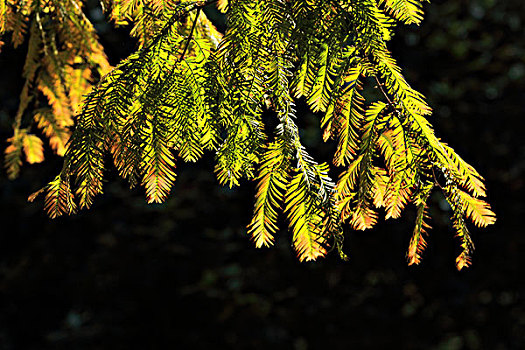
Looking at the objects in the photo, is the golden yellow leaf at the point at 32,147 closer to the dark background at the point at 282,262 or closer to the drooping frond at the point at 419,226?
the drooping frond at the point at 419,226

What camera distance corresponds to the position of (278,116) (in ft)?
3.00

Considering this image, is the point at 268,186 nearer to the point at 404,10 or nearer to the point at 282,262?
the point at 404,10

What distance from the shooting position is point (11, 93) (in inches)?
183

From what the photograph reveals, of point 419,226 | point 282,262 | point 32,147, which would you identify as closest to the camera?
point 419,226

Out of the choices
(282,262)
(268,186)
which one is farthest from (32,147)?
(282,262)

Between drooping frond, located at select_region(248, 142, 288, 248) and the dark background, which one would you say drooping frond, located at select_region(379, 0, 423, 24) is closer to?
drooping frond, located at select_region(248, 142, 288, 248)

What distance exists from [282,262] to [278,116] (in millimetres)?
3534

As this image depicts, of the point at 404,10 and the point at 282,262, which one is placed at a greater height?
the point at 282,262

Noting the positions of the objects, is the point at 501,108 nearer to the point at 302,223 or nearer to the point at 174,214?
the point at 174,214

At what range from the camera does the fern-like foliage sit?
0.87 metres

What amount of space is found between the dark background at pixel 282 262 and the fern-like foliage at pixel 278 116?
3.26 meters

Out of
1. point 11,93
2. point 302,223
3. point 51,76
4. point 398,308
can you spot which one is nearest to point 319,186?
point 302,223

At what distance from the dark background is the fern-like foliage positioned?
326 centimetres

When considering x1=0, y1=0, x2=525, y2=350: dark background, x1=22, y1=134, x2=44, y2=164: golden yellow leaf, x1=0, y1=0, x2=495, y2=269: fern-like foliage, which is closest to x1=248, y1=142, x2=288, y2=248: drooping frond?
x1=0, y1=0, x2=495, y2=269: fern-like foliage
